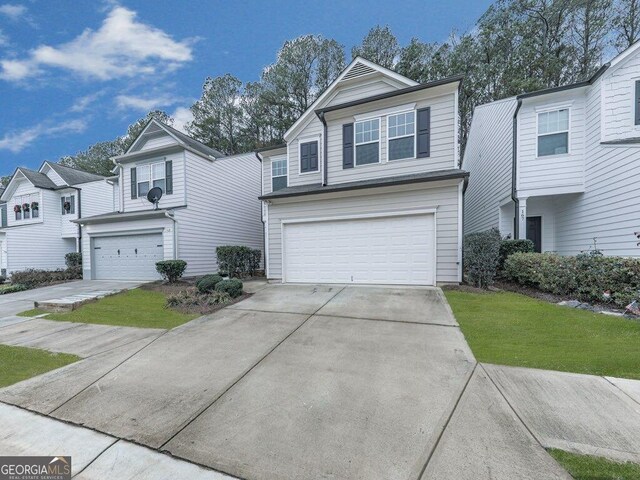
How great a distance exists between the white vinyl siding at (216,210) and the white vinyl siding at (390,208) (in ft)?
14.5

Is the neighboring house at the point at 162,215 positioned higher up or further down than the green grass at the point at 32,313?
higher up

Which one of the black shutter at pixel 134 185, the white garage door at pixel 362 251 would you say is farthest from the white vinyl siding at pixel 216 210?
the white garage door at pixel 362 251

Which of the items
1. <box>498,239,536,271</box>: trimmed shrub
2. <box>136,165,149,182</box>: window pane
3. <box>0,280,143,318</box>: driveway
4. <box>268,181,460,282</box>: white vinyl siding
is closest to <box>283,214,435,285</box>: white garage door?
<box>268,181,460,282</box>: white vinyl siding

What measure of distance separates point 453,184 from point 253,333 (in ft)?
22.3

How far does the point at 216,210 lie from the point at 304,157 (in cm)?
557

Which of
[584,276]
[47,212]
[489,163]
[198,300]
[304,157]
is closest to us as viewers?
[584,276]

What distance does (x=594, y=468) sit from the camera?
196cm

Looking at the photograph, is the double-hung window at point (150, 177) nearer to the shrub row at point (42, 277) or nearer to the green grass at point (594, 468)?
the shrub row at point (42, 277)

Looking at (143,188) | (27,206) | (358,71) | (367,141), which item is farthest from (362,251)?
(27,206)

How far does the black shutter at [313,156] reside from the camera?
36.7 ft

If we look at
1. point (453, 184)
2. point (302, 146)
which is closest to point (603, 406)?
point (453, 184)

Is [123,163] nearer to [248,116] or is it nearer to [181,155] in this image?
[181,155]

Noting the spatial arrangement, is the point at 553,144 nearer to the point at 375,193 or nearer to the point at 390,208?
the point at 390,208

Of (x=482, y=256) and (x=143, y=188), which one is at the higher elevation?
(x=143, y=188)
